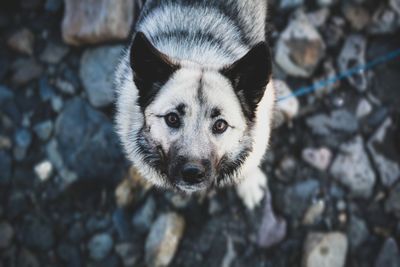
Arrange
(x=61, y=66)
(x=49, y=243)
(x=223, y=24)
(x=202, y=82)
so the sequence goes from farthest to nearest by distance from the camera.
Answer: (x=61, y=66) → (x=49, y=243) → (x=223, y=24) → (x=202, y=82)

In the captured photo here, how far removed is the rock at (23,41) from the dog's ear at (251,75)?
3017 millimetres

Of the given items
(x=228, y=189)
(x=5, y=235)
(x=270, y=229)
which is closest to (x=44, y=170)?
(x=5, y=235)

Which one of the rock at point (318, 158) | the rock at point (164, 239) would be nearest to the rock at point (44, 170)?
the rock at point (164, 239)

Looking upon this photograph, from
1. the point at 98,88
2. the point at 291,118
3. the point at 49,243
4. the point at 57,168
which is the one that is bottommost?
the point at 49,243

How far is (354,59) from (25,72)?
387 cm

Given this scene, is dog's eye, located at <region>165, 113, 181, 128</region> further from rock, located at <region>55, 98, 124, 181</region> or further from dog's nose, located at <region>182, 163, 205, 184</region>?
rock, located at <region>55, 98, 124, 181</region>

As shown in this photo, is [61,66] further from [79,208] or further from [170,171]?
[170,171]

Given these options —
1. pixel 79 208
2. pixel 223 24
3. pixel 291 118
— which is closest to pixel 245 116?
pixel 223 24

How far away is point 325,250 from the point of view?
3.91 meters

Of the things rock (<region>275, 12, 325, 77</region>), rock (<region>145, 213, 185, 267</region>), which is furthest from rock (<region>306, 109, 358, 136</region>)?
rock (<region>145, 213, 185, 267</region>)

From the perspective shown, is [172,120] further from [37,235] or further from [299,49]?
[37,235]

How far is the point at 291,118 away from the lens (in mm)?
4309

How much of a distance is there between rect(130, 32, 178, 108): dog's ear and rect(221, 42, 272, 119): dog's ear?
427mm

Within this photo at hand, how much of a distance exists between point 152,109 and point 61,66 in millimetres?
2376
